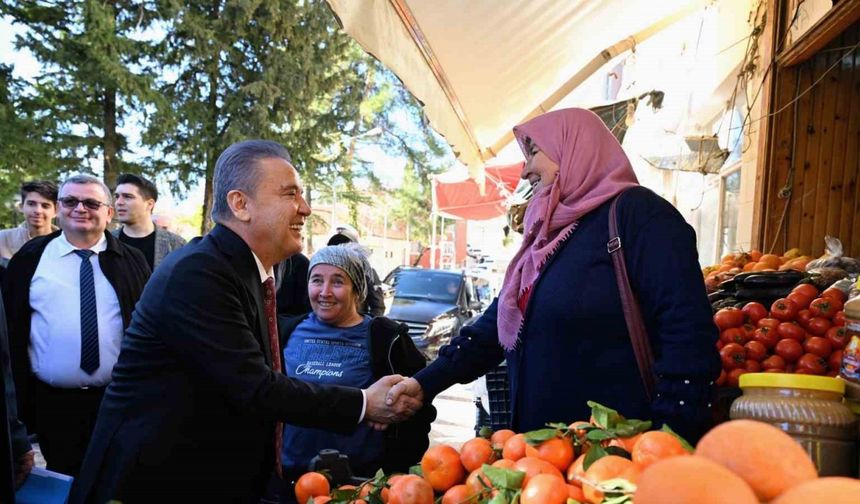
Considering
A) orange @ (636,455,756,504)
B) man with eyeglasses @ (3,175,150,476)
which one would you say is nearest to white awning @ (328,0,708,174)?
man with eyeglasses @ (3,175,150,476)

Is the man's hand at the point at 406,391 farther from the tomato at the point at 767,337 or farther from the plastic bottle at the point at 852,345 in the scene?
the tomato at the point at 767,337

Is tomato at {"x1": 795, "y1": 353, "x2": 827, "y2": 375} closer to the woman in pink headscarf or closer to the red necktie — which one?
the woman in pink headscarf

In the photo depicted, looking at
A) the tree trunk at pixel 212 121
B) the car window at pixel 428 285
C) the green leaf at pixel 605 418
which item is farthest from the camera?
the tree trunk at pixel 212 121

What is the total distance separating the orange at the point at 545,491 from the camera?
121 centimetres

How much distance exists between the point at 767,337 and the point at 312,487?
96.0 inches

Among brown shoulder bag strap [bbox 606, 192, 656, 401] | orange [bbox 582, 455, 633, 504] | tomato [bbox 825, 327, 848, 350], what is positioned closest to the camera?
orange [bbox 582, 455, 633, 504]

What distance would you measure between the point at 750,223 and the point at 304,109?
46.2 ft

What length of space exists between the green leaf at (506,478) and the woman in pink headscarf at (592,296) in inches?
27.7

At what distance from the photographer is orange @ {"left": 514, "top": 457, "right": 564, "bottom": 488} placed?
4.29ft

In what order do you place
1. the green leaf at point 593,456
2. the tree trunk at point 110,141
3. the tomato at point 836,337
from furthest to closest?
the tree trunk at point 110,141, the tomato at point 836,337, the green leaf at point 593,456

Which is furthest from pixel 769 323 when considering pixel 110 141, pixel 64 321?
pixel 110 141

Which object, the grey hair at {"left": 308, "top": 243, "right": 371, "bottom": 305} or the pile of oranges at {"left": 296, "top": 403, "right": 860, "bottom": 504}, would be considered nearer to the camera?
the pile of oranges at {"left": 296, "top": 403, "right": 860, "bottom": 504}

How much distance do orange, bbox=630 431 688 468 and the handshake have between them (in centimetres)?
120

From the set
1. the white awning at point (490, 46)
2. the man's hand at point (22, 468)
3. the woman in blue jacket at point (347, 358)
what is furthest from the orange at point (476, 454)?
the white awning at point (490, 46)
